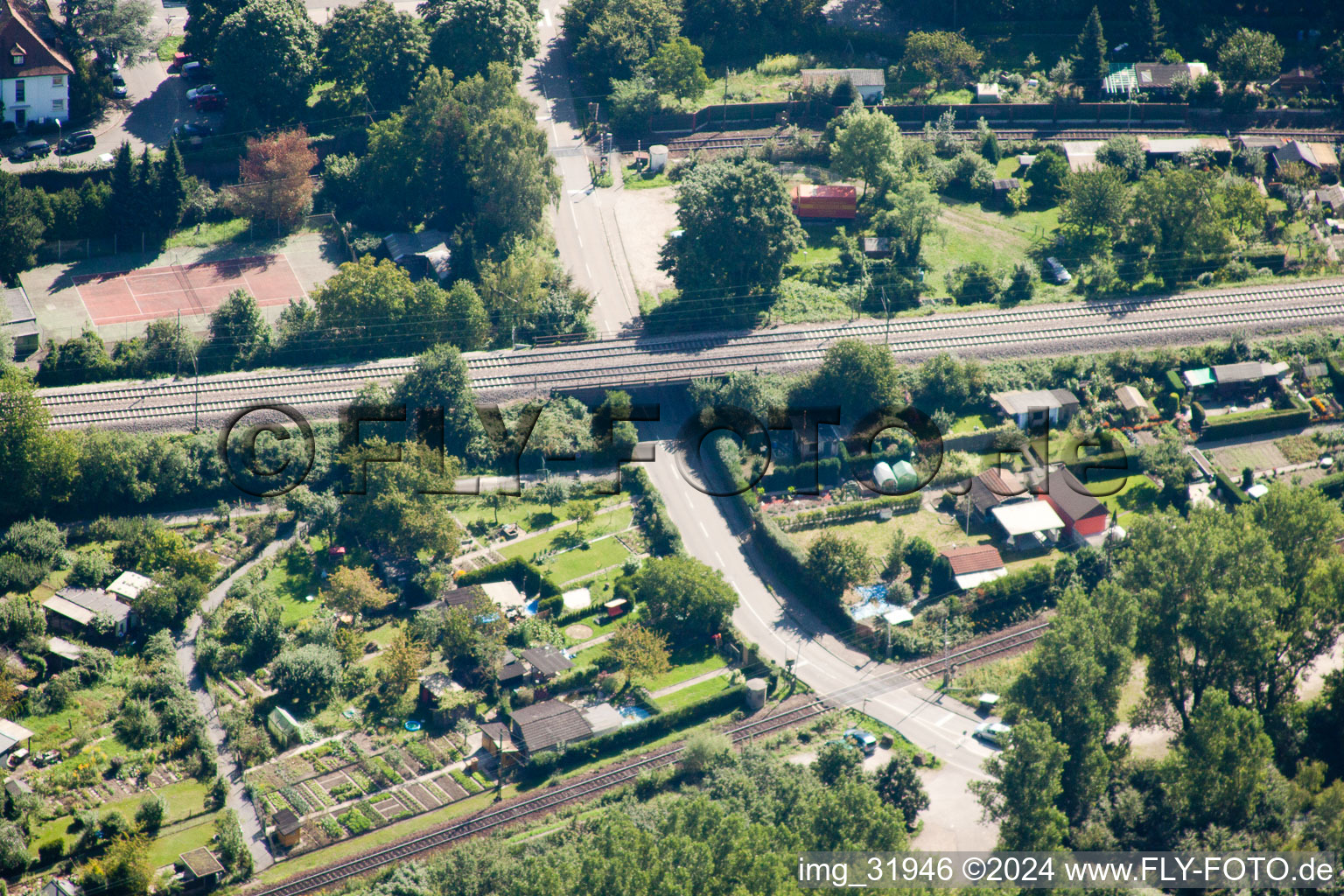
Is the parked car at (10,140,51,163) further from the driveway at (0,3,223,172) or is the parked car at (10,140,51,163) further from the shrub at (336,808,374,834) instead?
the shrub at (336,808,374,834)

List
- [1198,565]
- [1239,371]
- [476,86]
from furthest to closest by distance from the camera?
[476,86] → [1239,371] → [1198,565]

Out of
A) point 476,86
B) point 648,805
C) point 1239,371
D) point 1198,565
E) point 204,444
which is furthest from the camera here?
point 476,86

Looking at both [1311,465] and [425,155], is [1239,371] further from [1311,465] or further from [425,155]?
[425,155]

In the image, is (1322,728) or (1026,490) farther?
(1026,490)

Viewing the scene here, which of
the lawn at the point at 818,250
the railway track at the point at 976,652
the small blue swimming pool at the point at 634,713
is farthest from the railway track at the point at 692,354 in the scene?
the small blue swimming pool at the point at 634,713

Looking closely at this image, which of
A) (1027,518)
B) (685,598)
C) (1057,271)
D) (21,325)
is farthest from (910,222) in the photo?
(21,325)

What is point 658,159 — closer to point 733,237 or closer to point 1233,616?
point 733,237

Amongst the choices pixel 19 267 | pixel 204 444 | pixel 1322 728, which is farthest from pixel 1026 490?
pixel 19 267
